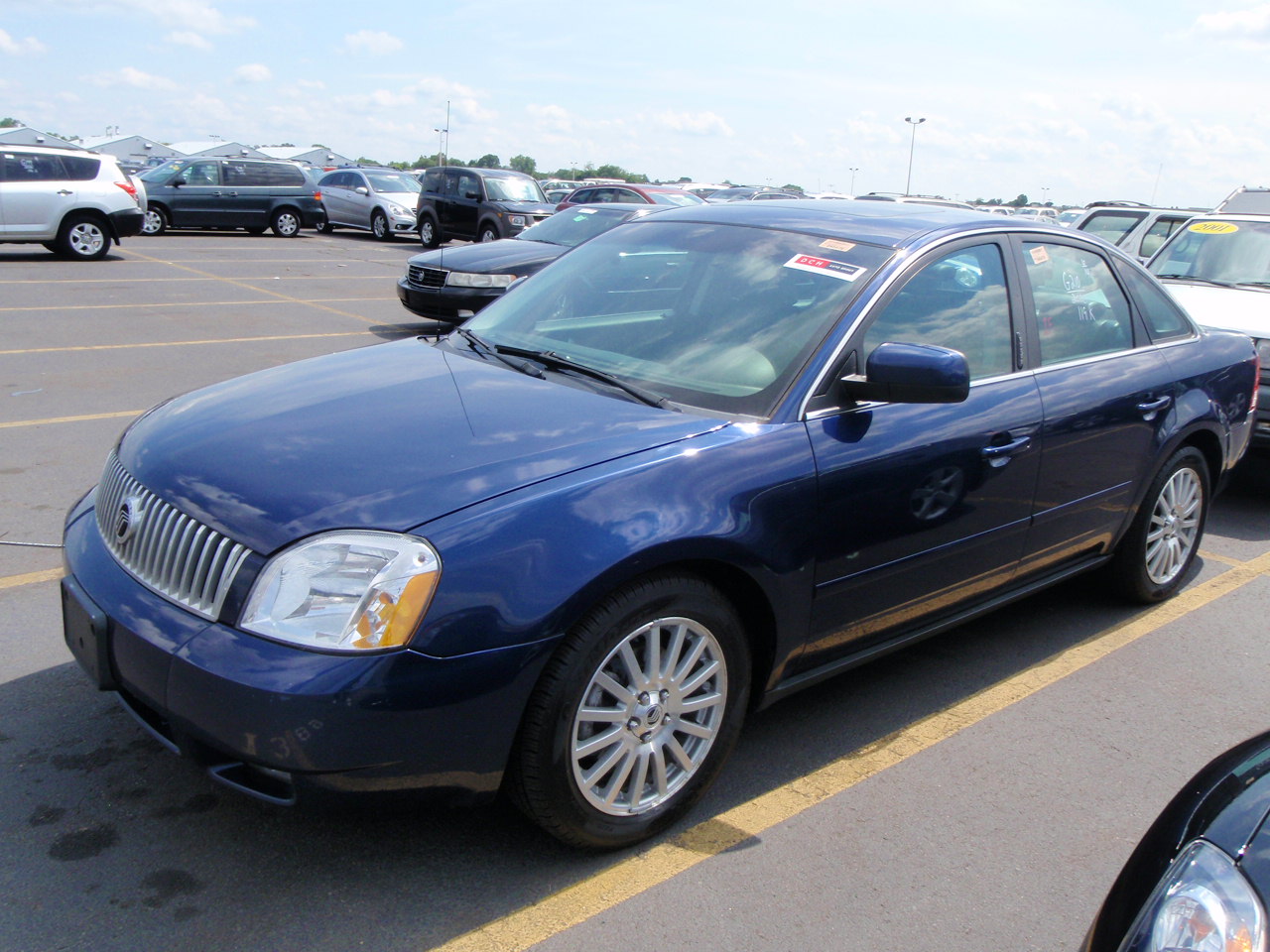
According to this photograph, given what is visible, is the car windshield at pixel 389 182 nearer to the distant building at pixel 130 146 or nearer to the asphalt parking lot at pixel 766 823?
the asphalt parking lot at pixel 766 823

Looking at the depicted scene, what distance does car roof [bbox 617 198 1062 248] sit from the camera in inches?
144

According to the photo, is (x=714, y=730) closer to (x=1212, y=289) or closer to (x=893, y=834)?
(x=893, y=834)

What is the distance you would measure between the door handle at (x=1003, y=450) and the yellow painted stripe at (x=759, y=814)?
2.92ft

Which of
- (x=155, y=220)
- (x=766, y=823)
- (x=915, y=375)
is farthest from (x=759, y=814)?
(x=155, y=220)

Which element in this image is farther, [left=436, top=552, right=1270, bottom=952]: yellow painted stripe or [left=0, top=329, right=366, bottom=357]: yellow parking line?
[left=0, top=329, right=366, bottom=357]: yellow parking line

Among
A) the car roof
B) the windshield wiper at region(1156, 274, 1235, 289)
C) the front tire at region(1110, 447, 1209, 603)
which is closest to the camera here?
the car roof

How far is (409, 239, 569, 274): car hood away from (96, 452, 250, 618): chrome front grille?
7730 millimetres

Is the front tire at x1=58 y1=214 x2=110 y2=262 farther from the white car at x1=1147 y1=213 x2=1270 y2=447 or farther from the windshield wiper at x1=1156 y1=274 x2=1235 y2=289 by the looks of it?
the windshield wiper at x1=1156 y1=274 x2=1235 y2=289

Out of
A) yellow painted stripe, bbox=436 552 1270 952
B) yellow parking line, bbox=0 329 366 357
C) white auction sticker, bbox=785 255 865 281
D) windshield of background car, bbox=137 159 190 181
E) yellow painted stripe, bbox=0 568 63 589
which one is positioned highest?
windshield of background car, bbox=137 159 190 181

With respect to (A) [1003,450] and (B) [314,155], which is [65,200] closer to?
(A) [1003,450]

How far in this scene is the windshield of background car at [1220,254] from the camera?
8078 mm

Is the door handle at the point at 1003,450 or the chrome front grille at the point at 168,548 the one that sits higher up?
the door handle at the point at 1003,450

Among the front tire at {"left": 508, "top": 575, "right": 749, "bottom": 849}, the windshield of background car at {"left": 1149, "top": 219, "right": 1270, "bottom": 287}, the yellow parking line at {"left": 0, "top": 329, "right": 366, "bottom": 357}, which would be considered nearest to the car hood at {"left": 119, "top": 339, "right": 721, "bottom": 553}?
the front tire at {"left": 508, "top": 575, "right": 749, "bottom": 849}

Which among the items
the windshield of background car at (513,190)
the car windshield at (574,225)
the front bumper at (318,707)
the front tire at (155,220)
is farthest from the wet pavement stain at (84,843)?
the front tire at (155,220)
